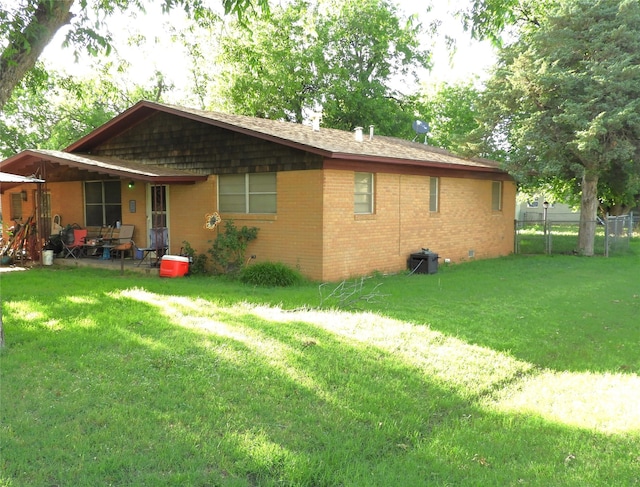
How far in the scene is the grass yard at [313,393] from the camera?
3.77 metres

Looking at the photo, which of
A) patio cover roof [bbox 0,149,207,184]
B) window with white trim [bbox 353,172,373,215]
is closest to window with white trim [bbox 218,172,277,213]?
patio cover roof [bbox 0,149,207,184]

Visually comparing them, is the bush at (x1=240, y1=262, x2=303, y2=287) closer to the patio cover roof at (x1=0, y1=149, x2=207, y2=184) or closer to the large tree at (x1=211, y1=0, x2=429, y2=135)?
the patio cover roof at (x1=0, y1=149, x2=207, y2=184)

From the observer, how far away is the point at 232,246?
12.8m

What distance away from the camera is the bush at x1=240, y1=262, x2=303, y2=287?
450 inches

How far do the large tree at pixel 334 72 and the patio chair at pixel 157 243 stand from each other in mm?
17694

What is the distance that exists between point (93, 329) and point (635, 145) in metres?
16.8

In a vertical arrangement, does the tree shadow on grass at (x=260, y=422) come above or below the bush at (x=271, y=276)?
below

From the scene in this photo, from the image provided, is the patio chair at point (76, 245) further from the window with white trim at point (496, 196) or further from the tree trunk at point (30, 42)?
the window with white trim at point (496, 196)

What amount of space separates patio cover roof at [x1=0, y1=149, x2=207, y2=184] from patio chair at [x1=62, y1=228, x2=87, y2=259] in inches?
70.1

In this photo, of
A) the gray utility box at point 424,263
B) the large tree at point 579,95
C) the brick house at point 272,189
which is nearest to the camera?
the brick house at point 272,189

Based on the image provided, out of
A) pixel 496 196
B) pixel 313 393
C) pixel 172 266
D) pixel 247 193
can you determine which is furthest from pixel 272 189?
pixel 496 196

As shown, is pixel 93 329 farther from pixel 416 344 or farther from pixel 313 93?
pixel 313 93

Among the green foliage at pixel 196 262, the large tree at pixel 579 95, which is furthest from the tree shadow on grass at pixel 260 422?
the large tree at pixel 579 95

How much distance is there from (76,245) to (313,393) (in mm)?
12200
